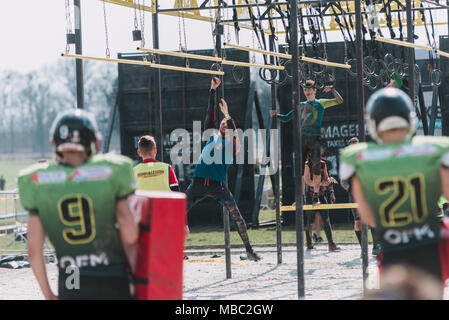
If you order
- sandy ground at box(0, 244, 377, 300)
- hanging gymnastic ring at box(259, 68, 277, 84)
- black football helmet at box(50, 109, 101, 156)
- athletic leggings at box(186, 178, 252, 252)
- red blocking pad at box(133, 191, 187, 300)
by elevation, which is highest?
hanging gymnastic ring at box(259, 68, 277, 84)

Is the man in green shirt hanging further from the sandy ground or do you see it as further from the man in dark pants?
the sandy ground

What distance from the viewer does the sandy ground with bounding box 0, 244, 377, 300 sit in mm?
10172

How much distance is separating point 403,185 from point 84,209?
1.58 m

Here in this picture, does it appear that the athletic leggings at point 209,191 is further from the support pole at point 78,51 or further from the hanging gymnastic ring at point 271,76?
the support pole at point 78,51

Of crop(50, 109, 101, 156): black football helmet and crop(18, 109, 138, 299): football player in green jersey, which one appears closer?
crop(18, 109, 138, 299): football player in green jersey

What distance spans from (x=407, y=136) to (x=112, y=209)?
1.54m

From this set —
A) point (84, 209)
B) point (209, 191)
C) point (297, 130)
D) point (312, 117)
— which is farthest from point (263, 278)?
point (84, 209)

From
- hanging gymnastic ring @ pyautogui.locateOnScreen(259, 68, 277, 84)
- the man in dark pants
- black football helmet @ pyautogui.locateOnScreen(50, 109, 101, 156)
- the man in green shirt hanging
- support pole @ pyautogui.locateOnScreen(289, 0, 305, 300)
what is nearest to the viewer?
black football helmet @ pyautogui.locateOnScreen(50, 109, 101, 156)

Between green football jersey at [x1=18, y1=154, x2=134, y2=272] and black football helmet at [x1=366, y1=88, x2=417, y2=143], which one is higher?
black football helmet at [x1=366, y1=88, x2=417, y2=143]

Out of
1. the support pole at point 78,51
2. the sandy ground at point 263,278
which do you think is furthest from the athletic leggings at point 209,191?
the support pole at point 78,51

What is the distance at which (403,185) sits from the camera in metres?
4.34

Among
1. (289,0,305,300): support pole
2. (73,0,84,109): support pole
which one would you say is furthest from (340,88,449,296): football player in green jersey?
(73,0,84,109): support pole

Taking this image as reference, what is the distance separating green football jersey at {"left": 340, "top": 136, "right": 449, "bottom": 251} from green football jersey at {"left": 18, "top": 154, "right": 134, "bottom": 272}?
1.20 m

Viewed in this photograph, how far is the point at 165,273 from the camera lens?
175 inches
